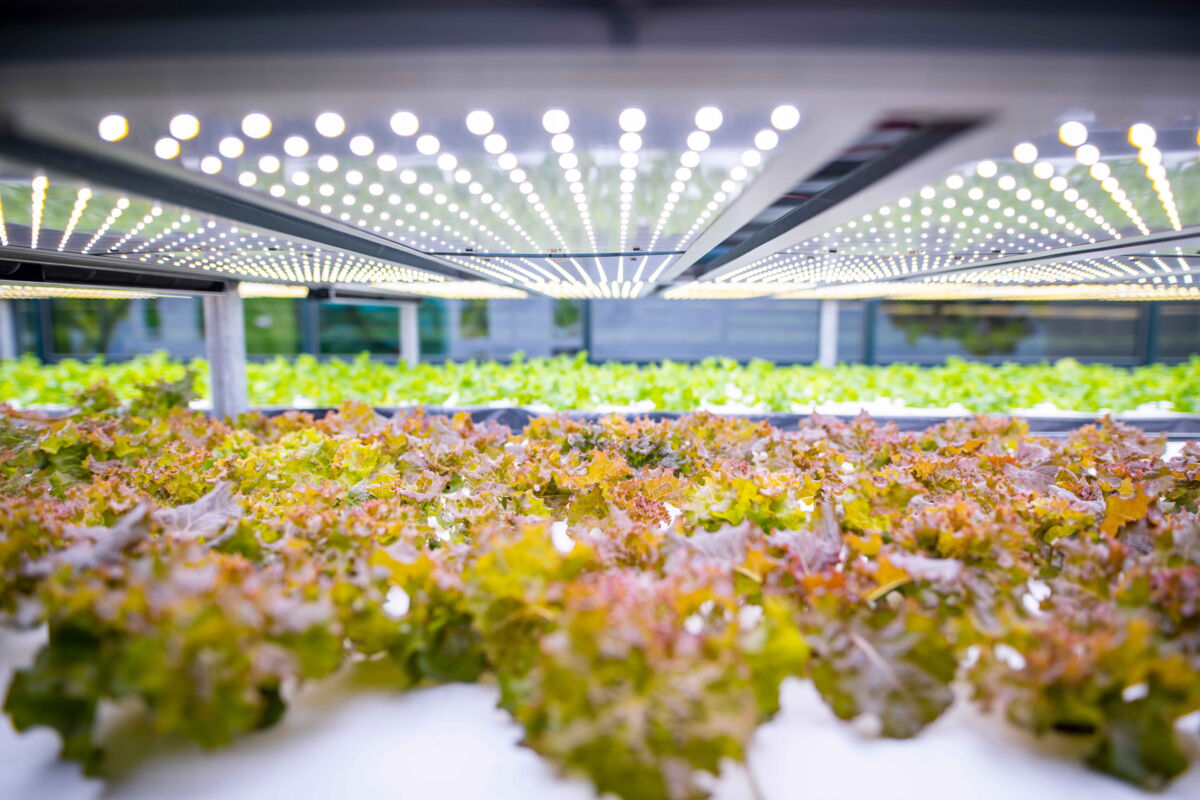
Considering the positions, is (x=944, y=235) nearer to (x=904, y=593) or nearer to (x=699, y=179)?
(x=699, y=179)

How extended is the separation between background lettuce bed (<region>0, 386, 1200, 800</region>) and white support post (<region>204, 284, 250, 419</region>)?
2.21m

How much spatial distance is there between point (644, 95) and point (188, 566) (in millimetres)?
1163

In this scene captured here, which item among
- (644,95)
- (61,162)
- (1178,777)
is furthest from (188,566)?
(1178,777)

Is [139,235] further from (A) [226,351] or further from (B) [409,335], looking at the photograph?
(B) [409,335]

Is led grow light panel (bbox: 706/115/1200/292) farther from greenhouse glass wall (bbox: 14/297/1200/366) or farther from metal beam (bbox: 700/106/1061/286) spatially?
greenhouse glass wall (bbox: 14/297/1200/366)

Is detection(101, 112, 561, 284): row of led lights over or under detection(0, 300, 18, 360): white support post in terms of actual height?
over

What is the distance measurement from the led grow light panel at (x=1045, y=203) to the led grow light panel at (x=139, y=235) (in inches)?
65.5

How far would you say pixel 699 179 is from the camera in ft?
4.58

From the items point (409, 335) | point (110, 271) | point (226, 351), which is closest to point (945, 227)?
point (110, 271)

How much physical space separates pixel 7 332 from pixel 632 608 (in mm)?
10328

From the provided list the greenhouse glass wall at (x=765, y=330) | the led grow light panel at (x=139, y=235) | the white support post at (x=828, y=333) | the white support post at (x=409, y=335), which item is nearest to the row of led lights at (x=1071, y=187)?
the led grow light panel at (x=139, y=235)

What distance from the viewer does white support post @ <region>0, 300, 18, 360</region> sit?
25.6ft

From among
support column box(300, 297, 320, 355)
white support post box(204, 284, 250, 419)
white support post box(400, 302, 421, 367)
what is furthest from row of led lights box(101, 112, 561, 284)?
support column box(300, 297, 320, 355)

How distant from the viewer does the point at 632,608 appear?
1.01m
